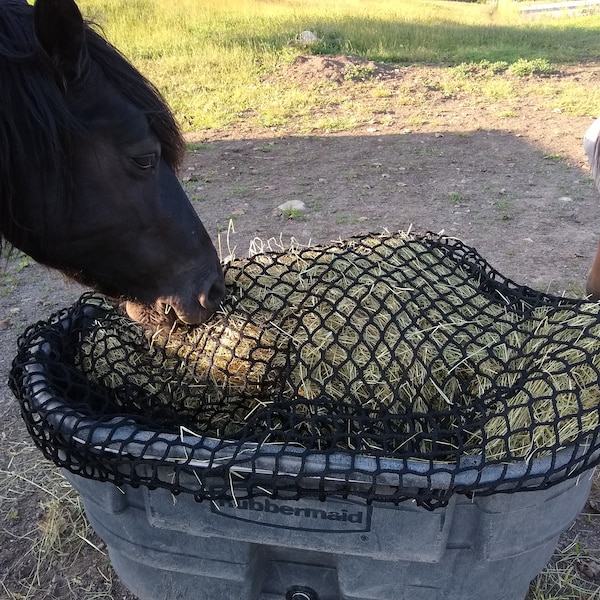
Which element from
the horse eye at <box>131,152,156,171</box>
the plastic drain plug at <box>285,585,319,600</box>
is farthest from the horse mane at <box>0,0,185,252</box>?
the plastic drain plug at <box>285,585,319,600</box>

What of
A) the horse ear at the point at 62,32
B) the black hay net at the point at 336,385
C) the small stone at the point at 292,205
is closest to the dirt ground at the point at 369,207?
the small stone at the point at 292,205

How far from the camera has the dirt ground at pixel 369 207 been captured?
171 centimetres

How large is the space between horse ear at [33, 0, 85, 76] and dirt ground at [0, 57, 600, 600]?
0.74 metres

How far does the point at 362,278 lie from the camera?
53.4 inches

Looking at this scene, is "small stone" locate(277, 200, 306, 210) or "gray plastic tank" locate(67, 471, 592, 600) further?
"small stone" locate(277, 200, 306, 210)

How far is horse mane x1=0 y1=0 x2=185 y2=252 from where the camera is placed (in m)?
1.10

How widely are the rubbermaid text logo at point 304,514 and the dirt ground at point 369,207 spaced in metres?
0.80

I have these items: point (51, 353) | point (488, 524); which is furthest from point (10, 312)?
point (488, 524)

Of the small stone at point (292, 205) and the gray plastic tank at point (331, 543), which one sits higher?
the gray plastic tank at point (331, 543)

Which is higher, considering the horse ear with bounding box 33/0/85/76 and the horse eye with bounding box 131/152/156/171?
the horse ear with bounding box 33/0/85/76

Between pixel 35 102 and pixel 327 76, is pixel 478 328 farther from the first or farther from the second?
pixel 327 76

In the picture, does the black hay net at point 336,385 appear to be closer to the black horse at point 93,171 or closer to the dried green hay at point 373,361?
the dried green hay at point 373,361

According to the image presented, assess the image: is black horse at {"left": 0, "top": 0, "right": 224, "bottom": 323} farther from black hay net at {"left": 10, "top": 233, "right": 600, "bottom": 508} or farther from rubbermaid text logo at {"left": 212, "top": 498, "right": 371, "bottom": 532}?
rubbermaid text logo at {"left": 212, "top": 498, "right": 371, "bottom": 532}

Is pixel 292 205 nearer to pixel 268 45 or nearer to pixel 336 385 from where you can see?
pixel 336 385
